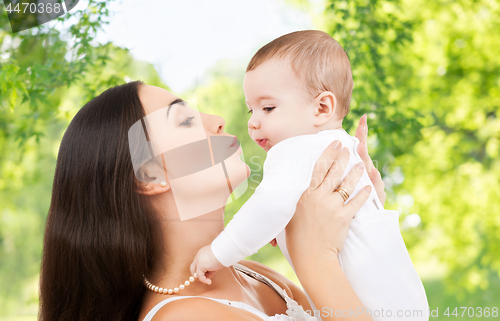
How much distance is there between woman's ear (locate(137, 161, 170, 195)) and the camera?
1261 mm

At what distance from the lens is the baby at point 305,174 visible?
3.72 feet

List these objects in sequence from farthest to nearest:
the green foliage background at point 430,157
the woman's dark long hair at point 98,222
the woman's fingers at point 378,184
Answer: the green foliage background at point 430,157 → the woman's fingers at point 378,184 → the woman's dark long hair at point 98,222

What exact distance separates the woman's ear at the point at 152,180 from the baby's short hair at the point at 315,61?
1.65 ft

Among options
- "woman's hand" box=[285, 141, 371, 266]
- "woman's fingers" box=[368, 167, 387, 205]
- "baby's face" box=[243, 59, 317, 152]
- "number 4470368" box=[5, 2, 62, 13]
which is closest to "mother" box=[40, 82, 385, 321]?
"woman's hand" box=[285, 141, 371, 266]

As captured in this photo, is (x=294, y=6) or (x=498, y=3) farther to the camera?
(x=498, y=3)

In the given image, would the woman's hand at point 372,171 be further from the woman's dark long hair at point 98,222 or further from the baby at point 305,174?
the woman's dark long hair at point 98,222

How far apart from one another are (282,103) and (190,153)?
1.17ft

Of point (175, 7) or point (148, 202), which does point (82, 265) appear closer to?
point (148, 202)

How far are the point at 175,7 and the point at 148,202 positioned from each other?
7.54 ft

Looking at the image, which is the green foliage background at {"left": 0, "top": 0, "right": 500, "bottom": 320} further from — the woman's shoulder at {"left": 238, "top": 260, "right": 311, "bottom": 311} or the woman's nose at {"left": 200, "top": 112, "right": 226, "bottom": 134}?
the woman's nose at {"left": 200, "top": 112, "right": 226, "bottom": 134}

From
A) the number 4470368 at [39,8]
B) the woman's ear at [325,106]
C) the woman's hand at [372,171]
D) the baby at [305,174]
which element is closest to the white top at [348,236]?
the baby at [305,174]

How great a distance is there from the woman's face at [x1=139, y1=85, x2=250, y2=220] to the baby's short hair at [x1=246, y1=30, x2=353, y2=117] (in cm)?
32

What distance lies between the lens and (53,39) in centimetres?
291

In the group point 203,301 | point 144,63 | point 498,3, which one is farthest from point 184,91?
point 498,3
